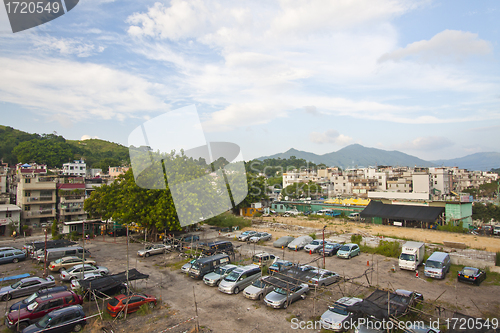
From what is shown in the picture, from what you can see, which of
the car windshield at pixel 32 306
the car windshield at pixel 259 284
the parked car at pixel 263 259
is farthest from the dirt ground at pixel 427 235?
the car windshield at pixel 32 306

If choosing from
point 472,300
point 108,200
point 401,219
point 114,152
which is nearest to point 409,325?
point 472,300

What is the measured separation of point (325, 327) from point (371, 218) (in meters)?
28.4

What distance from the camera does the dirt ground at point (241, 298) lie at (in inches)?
340

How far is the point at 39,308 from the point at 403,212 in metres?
33.2

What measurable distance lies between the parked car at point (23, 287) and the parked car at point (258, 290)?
26.7ft

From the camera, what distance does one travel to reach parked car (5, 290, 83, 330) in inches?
325

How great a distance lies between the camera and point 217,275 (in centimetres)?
1243

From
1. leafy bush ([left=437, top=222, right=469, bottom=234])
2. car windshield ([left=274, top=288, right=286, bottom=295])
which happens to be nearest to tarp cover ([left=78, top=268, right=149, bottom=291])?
car windshield ([left=274, top=288, right=286, bottom=295])

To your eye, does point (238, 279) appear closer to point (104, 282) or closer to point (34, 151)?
point (104, 282)

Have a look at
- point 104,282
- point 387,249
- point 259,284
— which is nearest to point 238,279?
point 259,284

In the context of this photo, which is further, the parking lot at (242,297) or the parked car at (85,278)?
the parked car at (85,278)

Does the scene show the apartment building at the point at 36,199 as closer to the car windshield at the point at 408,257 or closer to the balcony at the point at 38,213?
the balcony at the point at 38,213

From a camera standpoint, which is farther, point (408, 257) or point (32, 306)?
point (408, 257)

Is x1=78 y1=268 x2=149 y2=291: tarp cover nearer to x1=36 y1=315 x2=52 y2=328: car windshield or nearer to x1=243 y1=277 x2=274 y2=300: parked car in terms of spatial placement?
x1=36 y1=315 x2=52 y2=328: car windshield
